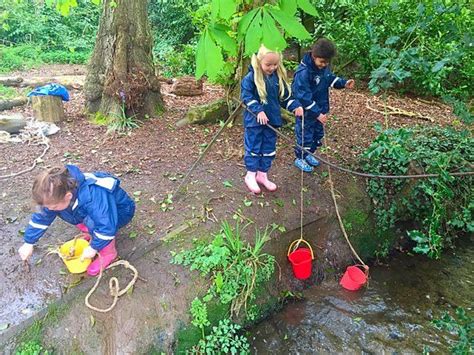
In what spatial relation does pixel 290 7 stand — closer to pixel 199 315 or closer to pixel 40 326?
pixel 199 315

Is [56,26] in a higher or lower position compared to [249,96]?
lower

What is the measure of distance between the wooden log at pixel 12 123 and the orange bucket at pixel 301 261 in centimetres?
378

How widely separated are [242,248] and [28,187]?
2.26 meters

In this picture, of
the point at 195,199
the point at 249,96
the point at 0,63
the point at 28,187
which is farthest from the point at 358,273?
the point at 0,63

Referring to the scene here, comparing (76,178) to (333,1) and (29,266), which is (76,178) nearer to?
(29,266)

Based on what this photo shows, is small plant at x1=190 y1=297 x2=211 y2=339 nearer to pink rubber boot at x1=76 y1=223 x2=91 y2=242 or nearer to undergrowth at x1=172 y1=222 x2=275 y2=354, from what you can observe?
undergrowth at x1=172 y1=222 x2=275 y2=354

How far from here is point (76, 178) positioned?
283 cm

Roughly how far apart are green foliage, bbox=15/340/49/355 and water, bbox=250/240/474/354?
5.07 feet

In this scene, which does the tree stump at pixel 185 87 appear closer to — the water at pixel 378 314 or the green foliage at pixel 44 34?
the water at pixel 378 314

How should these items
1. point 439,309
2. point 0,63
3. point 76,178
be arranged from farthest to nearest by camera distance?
point 0,63, point 439,309, point 76,178

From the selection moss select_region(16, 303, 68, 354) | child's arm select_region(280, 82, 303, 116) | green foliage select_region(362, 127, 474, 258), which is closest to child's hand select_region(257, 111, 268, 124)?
child's arm select_region(280, 82, 303, 116)

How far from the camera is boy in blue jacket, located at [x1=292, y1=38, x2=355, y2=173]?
4008 mm

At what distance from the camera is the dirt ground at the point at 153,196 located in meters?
Result: 3.00

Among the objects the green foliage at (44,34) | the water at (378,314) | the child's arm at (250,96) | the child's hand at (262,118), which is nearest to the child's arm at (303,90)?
the child's arm at (250,96)
